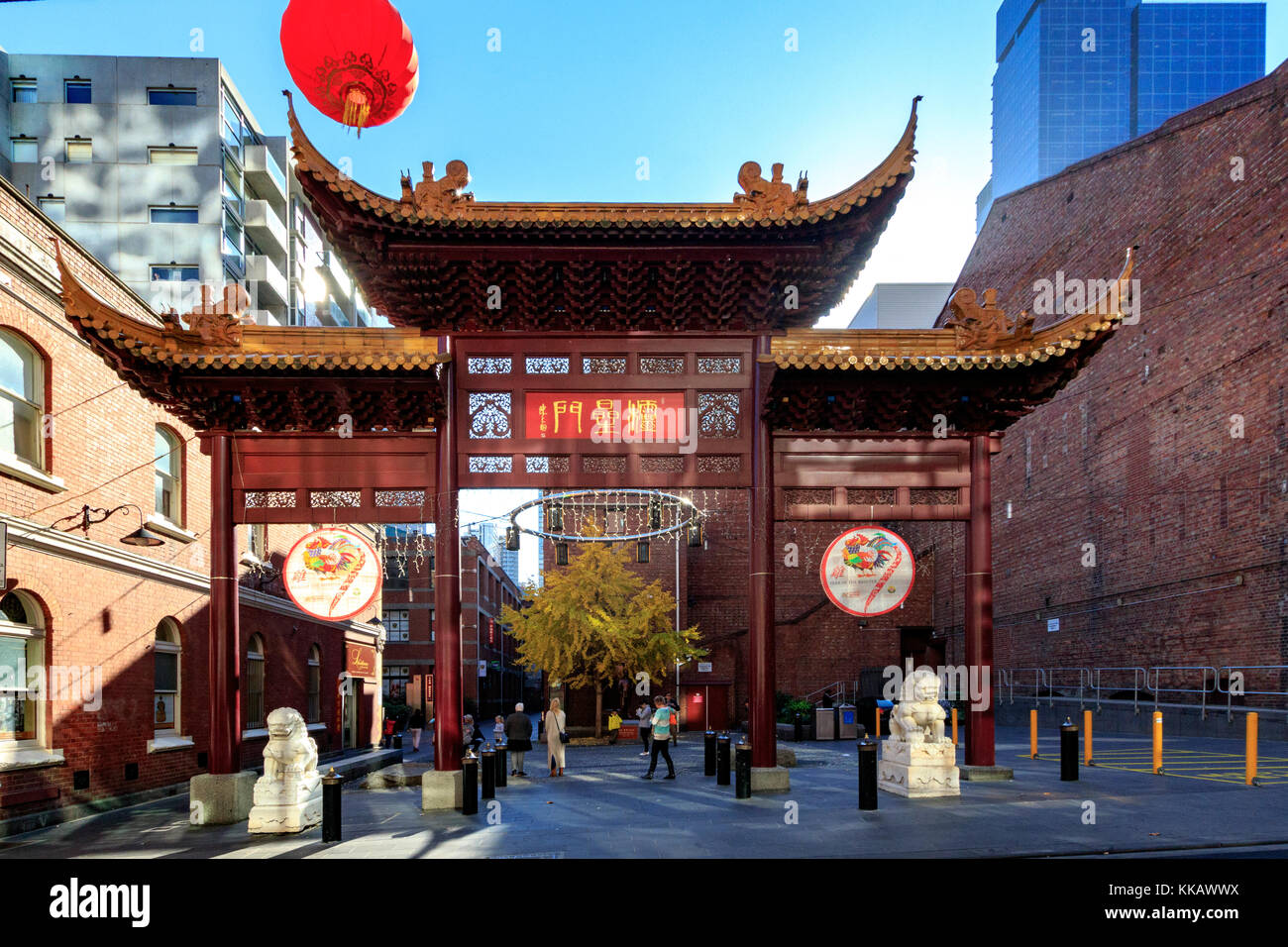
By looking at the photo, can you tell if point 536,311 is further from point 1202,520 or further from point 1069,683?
point 1069,683

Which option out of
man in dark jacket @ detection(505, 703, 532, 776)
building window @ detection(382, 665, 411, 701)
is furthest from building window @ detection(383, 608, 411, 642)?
man in dark jacket @ detection(505, 703, 532, 776)

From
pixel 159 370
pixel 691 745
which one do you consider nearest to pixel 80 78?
pixel 159 370

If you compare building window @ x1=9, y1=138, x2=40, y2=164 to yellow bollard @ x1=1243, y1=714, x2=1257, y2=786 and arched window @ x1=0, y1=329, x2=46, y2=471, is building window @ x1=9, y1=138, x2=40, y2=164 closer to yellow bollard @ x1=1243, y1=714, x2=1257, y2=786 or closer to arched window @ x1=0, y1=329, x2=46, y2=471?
arched window @ x1=0, y1=329, x2=46, y2=471

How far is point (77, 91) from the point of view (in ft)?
124

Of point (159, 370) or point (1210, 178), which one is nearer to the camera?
point (159, 370)

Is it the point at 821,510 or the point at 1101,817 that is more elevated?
the point at 821,510

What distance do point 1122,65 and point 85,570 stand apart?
501 feet

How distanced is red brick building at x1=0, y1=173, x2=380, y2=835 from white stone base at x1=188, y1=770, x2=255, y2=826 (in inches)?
97.1

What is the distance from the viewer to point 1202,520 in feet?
73.0

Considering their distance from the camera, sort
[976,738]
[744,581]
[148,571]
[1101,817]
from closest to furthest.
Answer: [1101,817] < [976,738] < [148,571] < [744,581]

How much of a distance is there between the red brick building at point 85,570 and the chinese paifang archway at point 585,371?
Answer: 249cm

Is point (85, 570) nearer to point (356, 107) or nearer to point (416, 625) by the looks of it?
point (356, 107)

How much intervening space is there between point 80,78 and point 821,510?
39.5 meters

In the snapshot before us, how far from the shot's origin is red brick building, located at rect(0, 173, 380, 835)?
1327 cm
